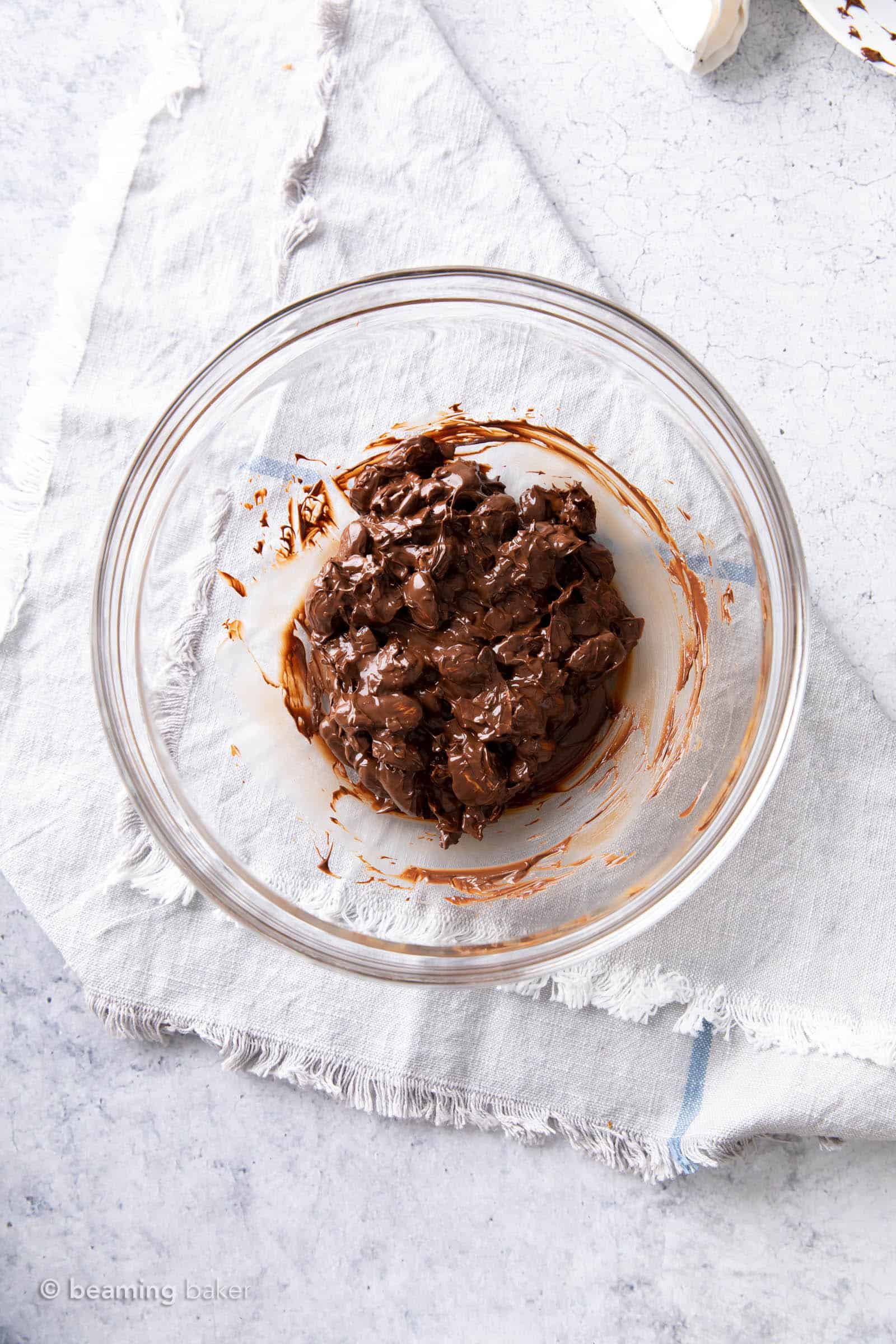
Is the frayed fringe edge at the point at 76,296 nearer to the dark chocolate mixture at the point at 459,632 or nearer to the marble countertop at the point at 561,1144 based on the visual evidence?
the marble countertop at the point at 561,1144

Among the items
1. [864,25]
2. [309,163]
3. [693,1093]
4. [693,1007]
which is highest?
[864,25]

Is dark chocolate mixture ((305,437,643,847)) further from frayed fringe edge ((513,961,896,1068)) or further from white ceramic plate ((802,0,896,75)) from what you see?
white ceramic plate ((802,0,896,75))

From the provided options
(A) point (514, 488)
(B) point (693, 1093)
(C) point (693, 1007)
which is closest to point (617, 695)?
(A) point (514, 488)

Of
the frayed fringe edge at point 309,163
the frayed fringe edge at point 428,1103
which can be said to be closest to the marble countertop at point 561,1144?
the frayed fringe edge at point 428,1103

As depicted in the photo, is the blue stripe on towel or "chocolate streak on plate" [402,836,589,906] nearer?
"chocolate streak on plate" [402,836,589,906]

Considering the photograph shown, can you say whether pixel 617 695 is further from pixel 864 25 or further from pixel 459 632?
pixel 864 25

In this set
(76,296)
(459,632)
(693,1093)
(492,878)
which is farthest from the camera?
(76,296)

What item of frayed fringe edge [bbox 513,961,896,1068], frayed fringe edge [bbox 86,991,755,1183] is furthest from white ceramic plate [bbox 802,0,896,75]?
frayed fringe edge [bbox 86,991,755,1183]
